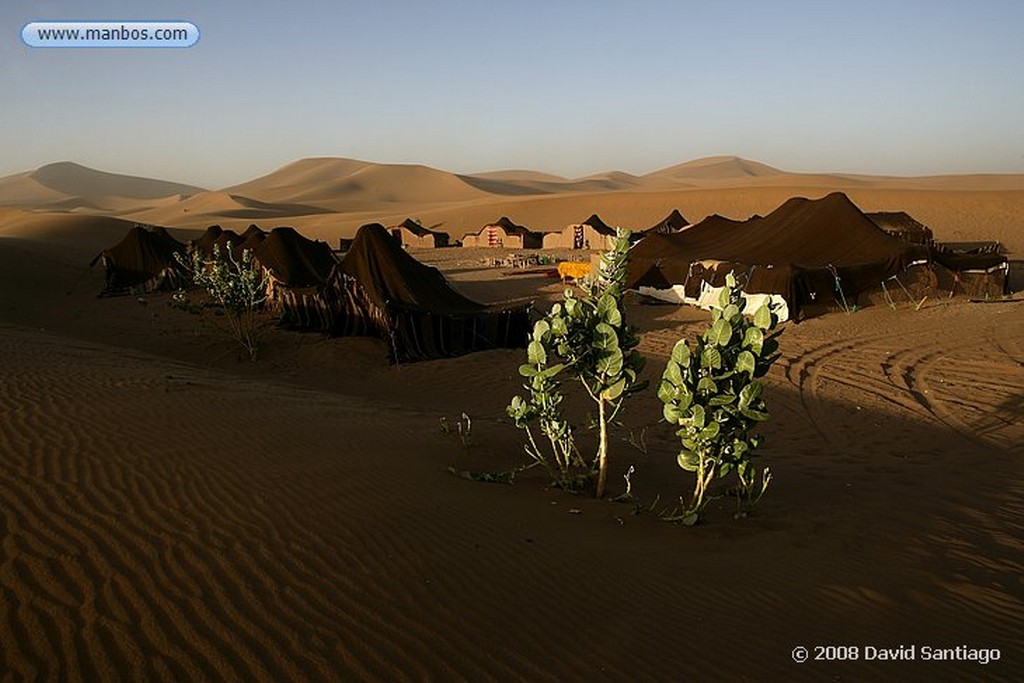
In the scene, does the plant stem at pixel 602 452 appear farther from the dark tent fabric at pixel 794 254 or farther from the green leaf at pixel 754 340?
the dark tent fabric at pixel 794 254

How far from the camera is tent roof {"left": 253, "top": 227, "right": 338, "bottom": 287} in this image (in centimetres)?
1994

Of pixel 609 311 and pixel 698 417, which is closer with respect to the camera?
pixel 698 417

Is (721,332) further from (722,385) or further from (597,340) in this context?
(597,340)

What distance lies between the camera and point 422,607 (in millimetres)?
3738

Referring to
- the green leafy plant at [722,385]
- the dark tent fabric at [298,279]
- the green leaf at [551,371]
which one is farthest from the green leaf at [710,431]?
the dark tent fabric at [298,279]

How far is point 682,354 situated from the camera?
195 inches

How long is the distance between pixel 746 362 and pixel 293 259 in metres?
18.1

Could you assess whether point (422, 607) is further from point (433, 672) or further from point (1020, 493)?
point (1020, 493)

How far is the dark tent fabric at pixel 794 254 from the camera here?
17.0 meters

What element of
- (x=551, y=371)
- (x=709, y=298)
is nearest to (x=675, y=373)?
(x=551, y=371)

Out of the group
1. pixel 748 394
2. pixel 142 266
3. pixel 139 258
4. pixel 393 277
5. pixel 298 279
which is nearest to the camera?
pixel 748 394

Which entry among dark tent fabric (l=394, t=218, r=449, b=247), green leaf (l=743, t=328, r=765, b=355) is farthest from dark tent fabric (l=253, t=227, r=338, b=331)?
dark tent fabric (l=394, t=218, r=449, b=247)

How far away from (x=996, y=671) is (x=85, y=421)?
23.4 ft

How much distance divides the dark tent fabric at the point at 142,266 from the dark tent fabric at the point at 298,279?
329cm
